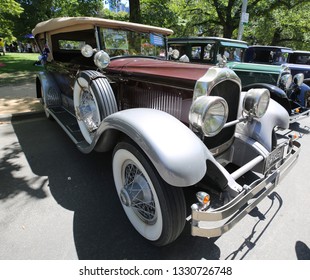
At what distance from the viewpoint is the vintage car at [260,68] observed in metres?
5.07

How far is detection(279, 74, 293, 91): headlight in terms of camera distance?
5.38 m

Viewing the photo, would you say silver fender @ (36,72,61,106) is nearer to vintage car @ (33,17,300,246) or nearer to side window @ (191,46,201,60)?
vintage car @ (33,17,300,246)

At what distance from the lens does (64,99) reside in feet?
15.8

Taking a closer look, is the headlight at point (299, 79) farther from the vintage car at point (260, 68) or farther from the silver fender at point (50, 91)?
the silver fender at point (50, 91)

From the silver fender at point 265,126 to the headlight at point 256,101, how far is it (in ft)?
0.60

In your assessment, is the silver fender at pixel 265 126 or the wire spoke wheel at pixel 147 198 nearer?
the wire spoke wheel at pixel 147 198

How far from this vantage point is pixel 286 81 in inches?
215

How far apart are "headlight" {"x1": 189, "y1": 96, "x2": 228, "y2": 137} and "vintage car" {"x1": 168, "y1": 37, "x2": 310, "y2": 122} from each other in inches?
100.0

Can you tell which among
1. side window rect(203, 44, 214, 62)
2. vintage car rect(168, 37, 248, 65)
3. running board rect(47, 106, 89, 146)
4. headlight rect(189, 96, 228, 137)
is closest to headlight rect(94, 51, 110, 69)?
running board rect(47, 106, 89, 146)

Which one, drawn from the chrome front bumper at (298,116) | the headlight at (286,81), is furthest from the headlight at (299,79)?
the chrome front bumper at (298,116)

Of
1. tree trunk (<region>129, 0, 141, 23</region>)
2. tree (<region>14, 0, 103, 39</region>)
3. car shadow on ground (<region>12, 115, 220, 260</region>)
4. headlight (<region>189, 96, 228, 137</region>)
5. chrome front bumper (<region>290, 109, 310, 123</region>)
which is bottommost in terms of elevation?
car shadow on ground (<region>12, 115, 220, 260</region>)
